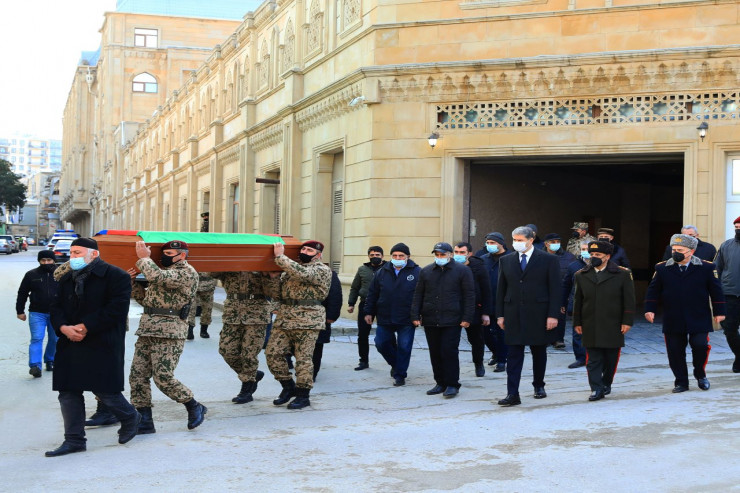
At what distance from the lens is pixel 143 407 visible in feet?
24.8

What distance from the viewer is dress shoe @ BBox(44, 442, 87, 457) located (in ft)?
21.8

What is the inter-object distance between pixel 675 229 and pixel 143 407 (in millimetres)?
17536

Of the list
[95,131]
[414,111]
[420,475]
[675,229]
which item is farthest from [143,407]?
[95,131]

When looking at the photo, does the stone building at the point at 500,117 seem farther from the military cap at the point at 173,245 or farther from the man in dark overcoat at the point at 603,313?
the military cap at the point at 173,245

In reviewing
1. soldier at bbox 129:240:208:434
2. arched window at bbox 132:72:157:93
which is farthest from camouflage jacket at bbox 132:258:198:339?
arched window at bbox 132:72:157:93

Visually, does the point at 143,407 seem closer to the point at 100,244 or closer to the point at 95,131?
the point at 100,244

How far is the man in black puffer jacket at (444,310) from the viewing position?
9422 mm

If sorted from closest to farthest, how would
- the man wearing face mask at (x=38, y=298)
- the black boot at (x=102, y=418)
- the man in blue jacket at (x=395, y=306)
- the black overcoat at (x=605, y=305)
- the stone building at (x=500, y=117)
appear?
the black boot at (x=102, y=418), the black overcoat at (x=605, y=305), the man in blue jacket at (x=395, y=306), the man wearing face mask at (x=38, y=298), the stone building at (x=500, y=117)

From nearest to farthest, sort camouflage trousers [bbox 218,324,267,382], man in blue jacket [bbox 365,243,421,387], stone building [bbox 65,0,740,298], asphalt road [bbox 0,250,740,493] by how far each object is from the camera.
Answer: asphalt road [bbox 0,250,740,493] → camouflage trousers [bbox 218,324,267,382] → man in blue jacket [bbox 365,243,421,387] → stone building [bbox 65,0,740,298]

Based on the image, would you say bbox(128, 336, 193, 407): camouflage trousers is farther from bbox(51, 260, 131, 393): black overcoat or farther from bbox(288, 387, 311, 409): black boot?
bbox(288, 387, 311, 409): black boot

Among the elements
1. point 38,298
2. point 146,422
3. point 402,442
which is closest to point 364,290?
point 38,298

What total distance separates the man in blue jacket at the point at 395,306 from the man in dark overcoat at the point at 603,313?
2.15 m

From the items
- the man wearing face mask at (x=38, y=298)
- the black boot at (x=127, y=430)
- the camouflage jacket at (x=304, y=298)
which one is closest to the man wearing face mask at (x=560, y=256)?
the camouflage jacket at (x=304, y=298)

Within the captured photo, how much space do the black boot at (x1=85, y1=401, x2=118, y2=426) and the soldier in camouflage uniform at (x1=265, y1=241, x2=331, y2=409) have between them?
1650 mm
